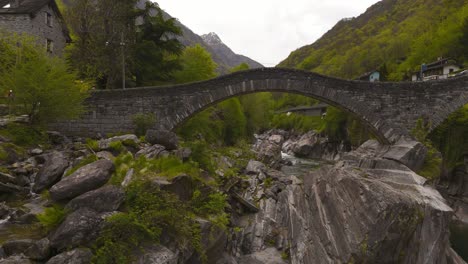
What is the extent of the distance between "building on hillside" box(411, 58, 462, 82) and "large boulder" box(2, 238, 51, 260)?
147ft

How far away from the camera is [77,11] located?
2694cm

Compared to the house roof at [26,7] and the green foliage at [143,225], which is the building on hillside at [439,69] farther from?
the house roof at [26,7]

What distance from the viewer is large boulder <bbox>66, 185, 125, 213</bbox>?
6.93 meters

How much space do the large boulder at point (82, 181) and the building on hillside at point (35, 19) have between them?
67.3 ft

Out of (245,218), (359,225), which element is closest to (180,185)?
(245,218)

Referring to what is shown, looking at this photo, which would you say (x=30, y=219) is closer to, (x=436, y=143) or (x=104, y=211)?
(x=104, y=211)

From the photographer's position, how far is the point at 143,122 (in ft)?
61.0

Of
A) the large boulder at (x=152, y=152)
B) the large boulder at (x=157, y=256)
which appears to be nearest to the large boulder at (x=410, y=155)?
the large boulder at (x=152, y=152)

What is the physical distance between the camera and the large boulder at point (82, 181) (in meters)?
7.45

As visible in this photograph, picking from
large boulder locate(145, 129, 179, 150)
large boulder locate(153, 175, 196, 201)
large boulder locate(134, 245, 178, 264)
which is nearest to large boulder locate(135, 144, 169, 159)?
large boulder locate(145, 129, 179, 150)

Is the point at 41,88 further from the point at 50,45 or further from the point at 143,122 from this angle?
the point at 50,45

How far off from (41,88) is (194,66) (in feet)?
60.9

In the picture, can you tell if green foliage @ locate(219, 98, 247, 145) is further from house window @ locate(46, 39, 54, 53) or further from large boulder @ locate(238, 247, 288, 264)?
large boulder @ locate(238, 247, 288, 264)

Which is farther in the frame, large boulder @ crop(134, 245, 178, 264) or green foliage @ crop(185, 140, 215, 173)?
green foliage @ crop(185, 140, 215, 173)
